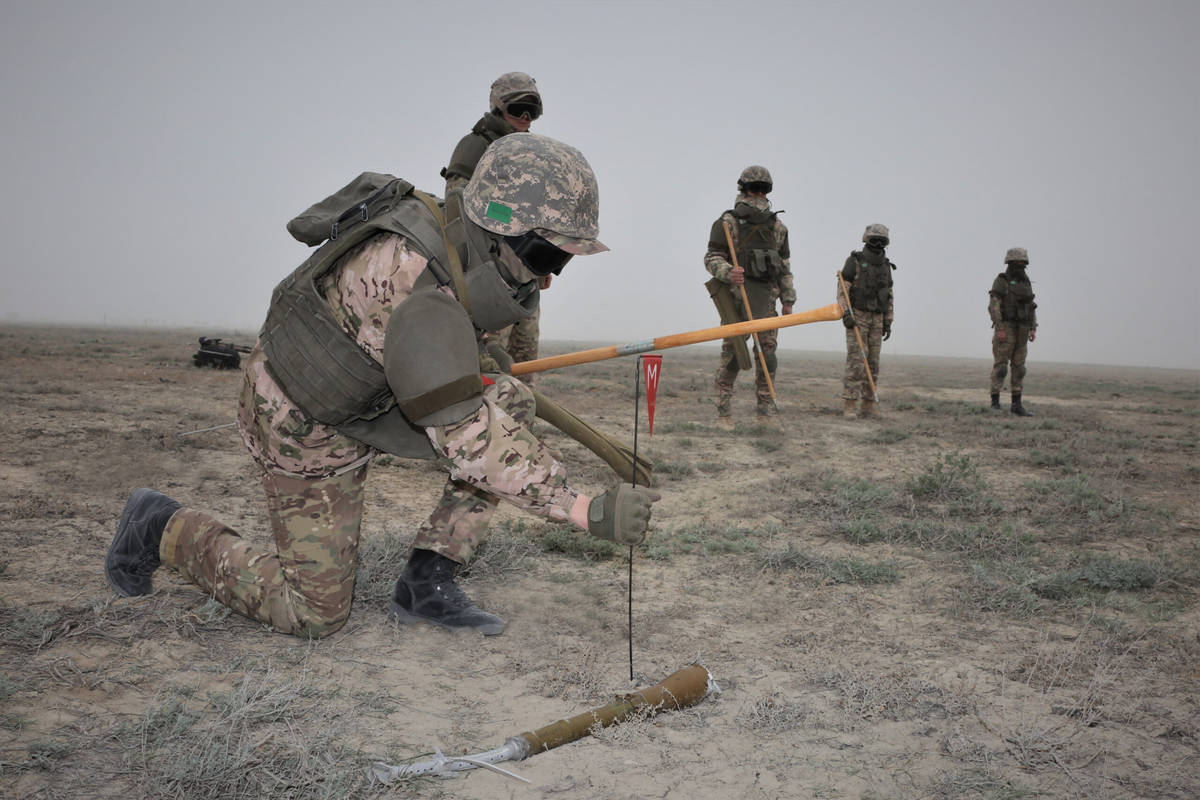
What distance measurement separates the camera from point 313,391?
303cm

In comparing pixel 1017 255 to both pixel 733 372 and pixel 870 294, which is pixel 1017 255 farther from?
pixel 733 372

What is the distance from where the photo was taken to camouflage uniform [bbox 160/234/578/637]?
283 centimetres

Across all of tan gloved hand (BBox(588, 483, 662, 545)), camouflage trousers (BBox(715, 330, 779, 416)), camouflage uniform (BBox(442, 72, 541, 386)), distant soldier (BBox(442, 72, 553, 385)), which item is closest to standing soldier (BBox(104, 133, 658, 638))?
tan gloved hand (BBox(588, 483, 662, 545))

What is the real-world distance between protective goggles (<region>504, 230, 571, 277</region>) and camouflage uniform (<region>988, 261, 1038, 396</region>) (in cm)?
1210

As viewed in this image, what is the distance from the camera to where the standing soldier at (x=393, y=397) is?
275 cm

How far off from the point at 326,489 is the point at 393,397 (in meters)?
0.51

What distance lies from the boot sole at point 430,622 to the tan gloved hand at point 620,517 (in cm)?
113

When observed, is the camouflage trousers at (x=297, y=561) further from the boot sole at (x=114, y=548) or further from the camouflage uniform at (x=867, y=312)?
the camouflage uniform at (x=867, y=312)

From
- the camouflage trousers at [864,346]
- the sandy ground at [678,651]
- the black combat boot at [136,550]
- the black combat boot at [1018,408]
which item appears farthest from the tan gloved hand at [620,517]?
the black combat boot at [1018,408]

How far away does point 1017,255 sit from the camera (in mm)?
13234

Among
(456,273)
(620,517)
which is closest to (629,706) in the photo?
(620,517)

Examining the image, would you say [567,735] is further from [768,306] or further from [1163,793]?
[768,306]

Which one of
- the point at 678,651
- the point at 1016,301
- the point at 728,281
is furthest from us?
the point at 1016,301

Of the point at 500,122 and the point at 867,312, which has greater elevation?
the point at 500,122
